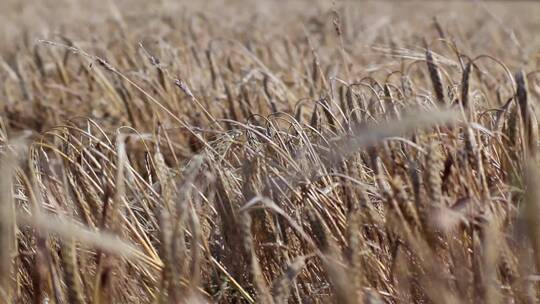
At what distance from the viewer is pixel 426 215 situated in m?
1.07

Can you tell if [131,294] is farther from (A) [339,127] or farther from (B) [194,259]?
(A) [339,127]

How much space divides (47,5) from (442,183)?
5.79 meters

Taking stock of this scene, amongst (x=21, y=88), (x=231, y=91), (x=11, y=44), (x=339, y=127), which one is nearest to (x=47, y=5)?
(x=11, y=44)

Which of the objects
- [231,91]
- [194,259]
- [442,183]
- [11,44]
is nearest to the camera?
[194,259]

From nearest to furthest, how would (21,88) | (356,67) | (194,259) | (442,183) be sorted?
(194,259), (442,183), (21,88), (356,67)

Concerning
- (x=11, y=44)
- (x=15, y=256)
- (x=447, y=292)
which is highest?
(x=11, y=44)

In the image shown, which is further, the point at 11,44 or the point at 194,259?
the point at 11,44

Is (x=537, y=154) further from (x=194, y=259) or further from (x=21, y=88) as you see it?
(x=21, y=88)

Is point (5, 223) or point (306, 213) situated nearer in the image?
point (5, 223)

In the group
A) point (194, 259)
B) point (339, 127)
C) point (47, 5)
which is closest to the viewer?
point (194, 259)

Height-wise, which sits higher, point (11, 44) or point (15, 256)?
point (11, 44)

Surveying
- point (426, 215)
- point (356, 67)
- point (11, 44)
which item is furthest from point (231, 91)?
point (11, 44)

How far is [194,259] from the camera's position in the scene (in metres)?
0.98

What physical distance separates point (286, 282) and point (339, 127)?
0.46 metres
